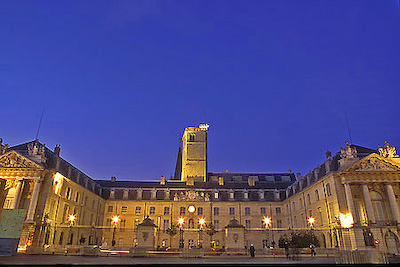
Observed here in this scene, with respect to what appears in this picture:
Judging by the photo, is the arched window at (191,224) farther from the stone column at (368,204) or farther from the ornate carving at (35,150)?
the stone column at (368,204)

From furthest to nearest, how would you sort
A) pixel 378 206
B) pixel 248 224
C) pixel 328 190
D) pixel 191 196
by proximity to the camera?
pixel 191 196, pixel 248 224, pixel 328 190, pixel 378 206

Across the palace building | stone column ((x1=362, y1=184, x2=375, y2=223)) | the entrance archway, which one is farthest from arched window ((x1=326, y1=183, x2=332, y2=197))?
the entrance archway

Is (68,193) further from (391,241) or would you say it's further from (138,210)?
(391,241)

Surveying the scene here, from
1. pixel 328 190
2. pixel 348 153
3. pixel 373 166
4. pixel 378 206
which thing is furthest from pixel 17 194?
pixel 378 206

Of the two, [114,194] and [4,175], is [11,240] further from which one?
[114,194]

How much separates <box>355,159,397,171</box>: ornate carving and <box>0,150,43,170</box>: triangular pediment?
44.1m

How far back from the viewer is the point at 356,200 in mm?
37531

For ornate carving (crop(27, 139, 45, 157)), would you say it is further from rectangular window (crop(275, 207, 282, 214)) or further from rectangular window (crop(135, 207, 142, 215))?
rectangular window (crop(275, 207, 282, 214))

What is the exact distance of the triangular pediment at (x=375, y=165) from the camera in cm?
3712

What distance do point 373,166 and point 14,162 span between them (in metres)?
49.8

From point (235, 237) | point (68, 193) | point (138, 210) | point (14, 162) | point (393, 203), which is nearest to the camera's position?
point (235, 237)

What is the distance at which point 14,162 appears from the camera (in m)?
38.7

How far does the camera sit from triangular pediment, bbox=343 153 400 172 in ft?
122

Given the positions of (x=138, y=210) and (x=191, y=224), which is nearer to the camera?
(x=191, y=224)
